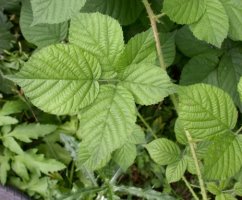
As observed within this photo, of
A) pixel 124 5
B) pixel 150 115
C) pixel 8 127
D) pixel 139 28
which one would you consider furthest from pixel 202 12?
pixel 8 127

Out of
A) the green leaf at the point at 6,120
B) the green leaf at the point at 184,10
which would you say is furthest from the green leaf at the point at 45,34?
the green leaf at the point at 6,120

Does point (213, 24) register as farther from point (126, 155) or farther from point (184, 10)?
point (126, 155)

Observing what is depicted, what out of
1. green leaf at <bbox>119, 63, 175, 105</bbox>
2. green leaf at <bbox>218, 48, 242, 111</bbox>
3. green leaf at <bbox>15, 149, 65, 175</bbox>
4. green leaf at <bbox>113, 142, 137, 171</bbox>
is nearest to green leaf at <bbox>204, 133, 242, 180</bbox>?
green leaf at <bbox>119, 63, 175, 105</bbox>

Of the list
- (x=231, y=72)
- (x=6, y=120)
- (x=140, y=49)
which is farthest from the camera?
(x=6, y=120)

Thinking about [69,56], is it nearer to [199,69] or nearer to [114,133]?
[114,133]

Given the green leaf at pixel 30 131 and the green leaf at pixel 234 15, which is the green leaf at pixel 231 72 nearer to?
the green leaf at pixel 234 15

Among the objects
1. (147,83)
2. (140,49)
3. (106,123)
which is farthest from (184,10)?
(106,123)

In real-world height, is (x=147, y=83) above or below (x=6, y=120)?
above
